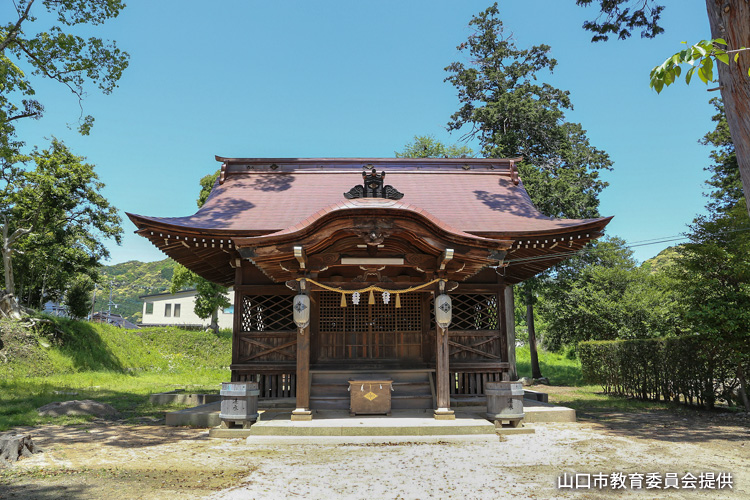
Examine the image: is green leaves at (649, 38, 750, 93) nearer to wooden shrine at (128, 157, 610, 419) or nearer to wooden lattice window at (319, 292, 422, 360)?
wooden shrine at (128, 157, 610, 419)

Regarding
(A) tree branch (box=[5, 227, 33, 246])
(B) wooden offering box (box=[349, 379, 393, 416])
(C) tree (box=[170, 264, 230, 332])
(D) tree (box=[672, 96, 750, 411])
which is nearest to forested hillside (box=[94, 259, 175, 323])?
(C) tree (box=[170, 264, 230, 332])

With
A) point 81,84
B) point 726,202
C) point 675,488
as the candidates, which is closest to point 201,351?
point 81,84

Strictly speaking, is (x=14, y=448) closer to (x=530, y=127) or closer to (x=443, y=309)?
(x=443, y=309)

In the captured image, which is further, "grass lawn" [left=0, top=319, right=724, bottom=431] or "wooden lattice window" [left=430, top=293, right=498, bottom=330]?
"grass lawn" [left=0, top=319, right=724, bottom=431]

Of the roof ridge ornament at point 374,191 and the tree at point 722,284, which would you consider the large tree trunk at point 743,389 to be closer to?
the tree at point 722,284

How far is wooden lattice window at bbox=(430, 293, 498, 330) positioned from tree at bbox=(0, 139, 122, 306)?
60.6 ft

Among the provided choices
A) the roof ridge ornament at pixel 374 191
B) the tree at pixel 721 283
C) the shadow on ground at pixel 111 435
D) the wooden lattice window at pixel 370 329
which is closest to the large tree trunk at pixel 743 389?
the tree at pixel 721 283

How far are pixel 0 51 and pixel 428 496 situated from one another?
14.2 metres

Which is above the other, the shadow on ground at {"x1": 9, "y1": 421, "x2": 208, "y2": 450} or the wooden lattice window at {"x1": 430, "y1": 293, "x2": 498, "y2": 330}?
the wooden lattice window at {"x1": 430, "y1": 293, "x2": 498, "y2": 330}

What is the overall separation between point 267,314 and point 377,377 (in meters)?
3.52

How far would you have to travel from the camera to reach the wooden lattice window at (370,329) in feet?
36.6

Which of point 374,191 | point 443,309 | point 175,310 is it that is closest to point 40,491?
point 443,309

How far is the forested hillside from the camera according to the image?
3263 inches

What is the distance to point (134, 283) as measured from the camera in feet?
308
